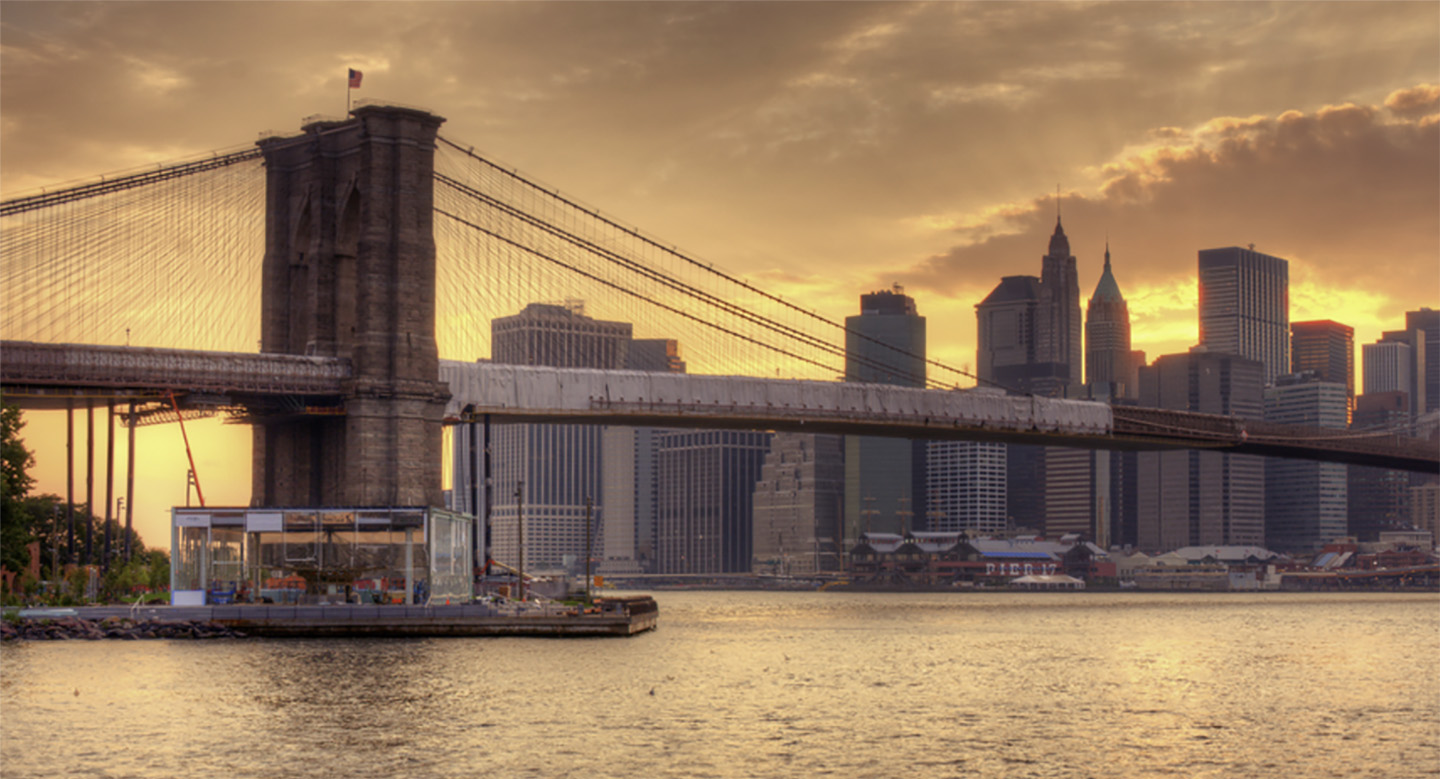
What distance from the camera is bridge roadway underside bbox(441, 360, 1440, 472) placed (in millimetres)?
95500

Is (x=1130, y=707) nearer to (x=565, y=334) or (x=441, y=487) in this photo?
(x=441, y=487)

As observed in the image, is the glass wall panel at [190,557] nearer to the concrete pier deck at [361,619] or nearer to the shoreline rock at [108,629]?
the concrete pier deck at [361,619]

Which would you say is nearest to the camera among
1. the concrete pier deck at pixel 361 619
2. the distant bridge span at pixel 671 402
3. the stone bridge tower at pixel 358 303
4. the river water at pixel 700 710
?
the river water at pixel 700 710

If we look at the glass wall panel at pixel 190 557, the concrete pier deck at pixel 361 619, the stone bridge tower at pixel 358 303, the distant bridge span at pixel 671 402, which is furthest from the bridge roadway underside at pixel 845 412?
the concrete pier deck at pixel 361 619

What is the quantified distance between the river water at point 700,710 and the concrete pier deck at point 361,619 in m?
1.49

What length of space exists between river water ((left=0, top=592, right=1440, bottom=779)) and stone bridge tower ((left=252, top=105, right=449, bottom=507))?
17.4 meters

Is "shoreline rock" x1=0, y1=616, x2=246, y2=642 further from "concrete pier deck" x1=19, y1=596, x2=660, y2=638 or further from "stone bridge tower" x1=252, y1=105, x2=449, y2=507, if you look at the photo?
"stone bridge tower" x1=252, y1=105, x2=449, y2=507

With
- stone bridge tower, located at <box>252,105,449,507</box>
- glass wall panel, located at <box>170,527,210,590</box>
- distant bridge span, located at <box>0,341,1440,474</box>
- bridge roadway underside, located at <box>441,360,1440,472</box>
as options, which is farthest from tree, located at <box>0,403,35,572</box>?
bridge roadway underside, located at <box>441,360,1440,472</box>

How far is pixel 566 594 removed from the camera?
334 feet

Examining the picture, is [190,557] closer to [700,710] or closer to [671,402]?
[671,402]

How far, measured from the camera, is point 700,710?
158ft

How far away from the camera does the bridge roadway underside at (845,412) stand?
95.5 meters

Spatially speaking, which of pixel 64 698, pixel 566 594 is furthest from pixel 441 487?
pixel 64 698

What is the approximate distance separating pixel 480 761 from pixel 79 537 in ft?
315
